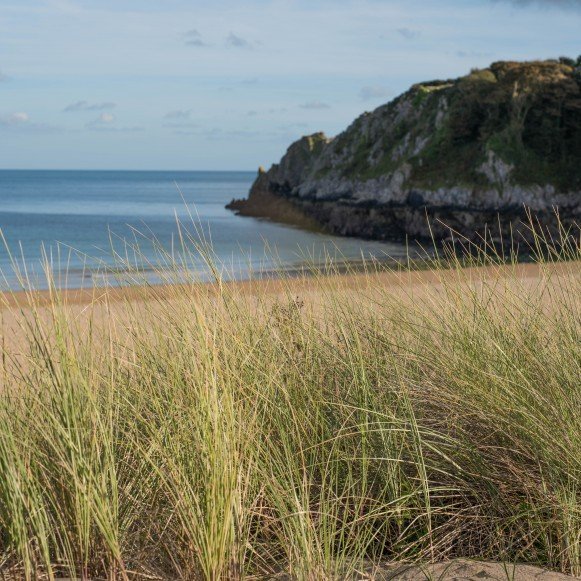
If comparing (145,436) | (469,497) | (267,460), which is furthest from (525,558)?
(145,436)

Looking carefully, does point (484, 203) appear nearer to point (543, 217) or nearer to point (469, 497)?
point (543, 217)

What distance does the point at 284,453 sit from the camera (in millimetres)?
3189

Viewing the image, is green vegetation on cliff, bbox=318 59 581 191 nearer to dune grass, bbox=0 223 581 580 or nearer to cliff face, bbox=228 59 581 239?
cliff face, bbox=228 59 581 239

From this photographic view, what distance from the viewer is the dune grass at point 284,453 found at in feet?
8.56

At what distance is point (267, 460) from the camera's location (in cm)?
295

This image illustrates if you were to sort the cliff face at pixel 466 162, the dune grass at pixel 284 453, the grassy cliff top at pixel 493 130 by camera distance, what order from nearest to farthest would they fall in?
the dune grass at pixel 284 453 < the cliff face at pixel 466 162 < the grassy cliff top at pixel 493 130

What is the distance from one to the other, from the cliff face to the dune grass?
25937 mm

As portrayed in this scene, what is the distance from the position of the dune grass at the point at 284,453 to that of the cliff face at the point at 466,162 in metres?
25.9

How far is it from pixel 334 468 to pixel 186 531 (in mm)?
830

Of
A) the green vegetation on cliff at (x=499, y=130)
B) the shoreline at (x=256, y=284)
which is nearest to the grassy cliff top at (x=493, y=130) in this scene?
the green vegetation on cliff at (x=499, y=130)

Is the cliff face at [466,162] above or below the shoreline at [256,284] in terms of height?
above

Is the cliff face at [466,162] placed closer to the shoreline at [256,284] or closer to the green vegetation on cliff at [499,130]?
the green vegetation on cliff at [499,130]

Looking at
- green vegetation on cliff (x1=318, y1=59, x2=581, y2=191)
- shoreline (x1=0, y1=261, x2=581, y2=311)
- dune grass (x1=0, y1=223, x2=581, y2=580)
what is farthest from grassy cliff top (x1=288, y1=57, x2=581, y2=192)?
dune grass (x1=0, y1=223, x2=581, y2=580)

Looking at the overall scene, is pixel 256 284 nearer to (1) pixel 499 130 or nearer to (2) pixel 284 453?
(2) pixel 284 453
